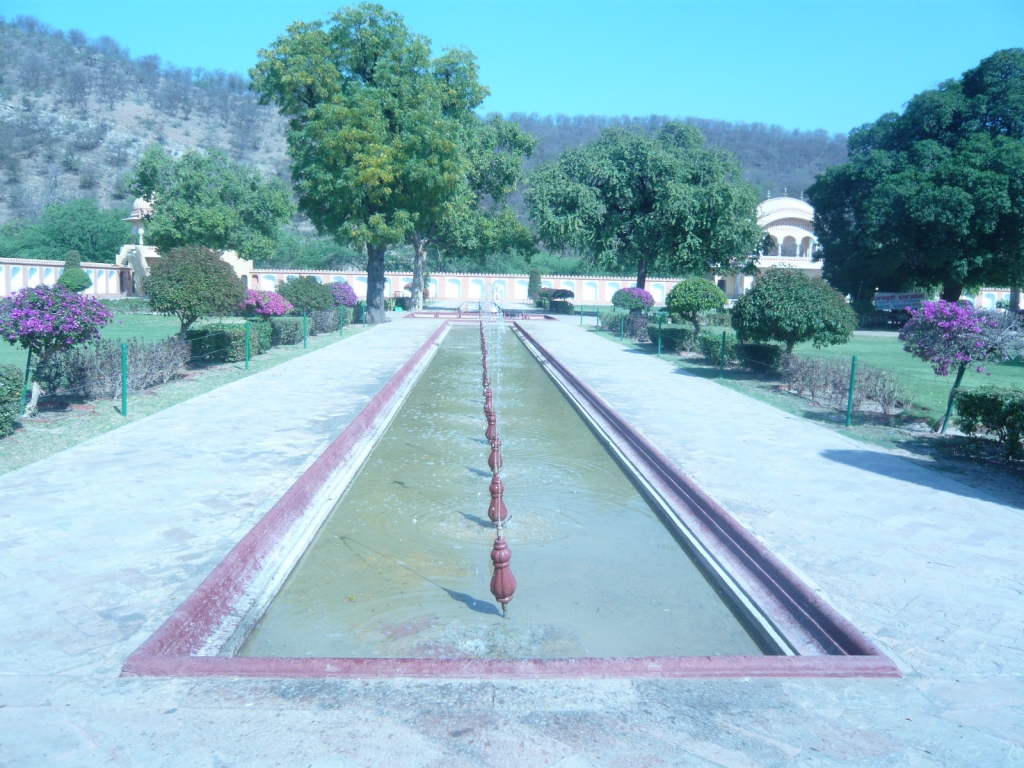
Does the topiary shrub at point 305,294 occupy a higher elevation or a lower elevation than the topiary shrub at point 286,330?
higher

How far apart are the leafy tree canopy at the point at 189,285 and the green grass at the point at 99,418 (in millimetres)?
1341

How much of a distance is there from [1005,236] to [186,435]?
3492 cm

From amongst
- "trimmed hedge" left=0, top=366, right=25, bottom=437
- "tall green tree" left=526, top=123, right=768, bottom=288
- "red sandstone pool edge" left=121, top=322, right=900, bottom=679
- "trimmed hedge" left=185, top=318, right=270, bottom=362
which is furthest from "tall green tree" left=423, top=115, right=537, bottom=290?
"red sandstone pool edge" left=121, top=322, right=900, bottom=679

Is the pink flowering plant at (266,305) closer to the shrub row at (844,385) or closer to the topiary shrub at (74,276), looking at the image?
the shrub row at (844,385)

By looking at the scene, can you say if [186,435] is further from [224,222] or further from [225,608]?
[224,222]

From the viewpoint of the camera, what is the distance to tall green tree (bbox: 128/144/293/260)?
122 feet

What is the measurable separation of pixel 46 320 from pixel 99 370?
164 centimetres

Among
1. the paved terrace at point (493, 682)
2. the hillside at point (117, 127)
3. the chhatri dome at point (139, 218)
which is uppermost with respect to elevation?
the hillside at point (117, 127)

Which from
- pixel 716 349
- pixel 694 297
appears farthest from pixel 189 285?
pixel 694 297

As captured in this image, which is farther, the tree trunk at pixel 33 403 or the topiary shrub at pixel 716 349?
the topiary shrub at pixel 716 349

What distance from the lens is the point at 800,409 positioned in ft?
42.2

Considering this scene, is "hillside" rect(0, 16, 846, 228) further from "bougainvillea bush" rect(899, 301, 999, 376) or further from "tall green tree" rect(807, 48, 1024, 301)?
"bougainvillea bush" rect(899, 301, 999, 376)

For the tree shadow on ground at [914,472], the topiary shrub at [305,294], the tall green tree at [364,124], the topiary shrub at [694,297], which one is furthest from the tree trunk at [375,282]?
the tree shadow on ground at [914,472]

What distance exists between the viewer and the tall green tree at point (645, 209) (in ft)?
110
